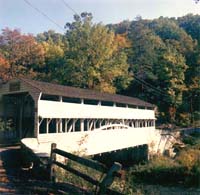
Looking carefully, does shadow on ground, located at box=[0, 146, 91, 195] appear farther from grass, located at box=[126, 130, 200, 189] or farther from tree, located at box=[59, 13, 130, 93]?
tree, located at box=[59, 13, 130, 93]

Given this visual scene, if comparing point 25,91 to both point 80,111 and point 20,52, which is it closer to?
point 80,111

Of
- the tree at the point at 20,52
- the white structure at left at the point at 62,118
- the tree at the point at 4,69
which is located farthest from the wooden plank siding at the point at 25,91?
the tree at the point at 20,52

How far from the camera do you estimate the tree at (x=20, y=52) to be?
48.1 metres

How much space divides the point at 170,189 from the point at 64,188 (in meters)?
15.0

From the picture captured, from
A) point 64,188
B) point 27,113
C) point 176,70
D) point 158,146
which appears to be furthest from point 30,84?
point 176,70

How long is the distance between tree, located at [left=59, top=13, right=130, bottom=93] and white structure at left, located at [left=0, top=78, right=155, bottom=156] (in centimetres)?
1079

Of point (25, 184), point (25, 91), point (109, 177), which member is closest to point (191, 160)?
point (25, 91)

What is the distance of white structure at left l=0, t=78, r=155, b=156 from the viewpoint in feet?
71.3

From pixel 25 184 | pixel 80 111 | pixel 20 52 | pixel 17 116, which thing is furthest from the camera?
pixel 20 52

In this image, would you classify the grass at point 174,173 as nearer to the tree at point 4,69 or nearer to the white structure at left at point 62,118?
the white structure at left at point 62,118

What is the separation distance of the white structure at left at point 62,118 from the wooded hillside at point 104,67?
11.6m

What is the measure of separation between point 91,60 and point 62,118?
22.8 m

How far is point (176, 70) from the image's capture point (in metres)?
50.9

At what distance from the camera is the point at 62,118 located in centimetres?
2436
